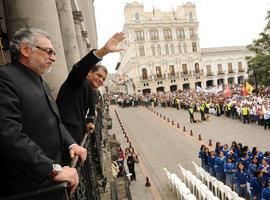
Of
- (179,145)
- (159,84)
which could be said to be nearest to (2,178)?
(179,145)

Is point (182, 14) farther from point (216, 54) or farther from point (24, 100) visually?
point (24, 100)

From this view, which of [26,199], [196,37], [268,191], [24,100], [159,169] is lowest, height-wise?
[159,169]

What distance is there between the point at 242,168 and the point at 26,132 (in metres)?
10.7

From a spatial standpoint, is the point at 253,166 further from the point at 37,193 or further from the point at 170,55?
the point at 170,55

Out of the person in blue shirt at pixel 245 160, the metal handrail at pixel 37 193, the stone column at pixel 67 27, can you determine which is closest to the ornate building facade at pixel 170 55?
the person in blue shirt at pixel 245 160

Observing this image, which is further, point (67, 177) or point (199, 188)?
point (199, 188)

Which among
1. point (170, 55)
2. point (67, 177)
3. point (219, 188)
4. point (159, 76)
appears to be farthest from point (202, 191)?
point (170, 55)

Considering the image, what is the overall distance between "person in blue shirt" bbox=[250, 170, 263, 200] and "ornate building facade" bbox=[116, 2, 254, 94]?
207 feet

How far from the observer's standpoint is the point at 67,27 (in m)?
8.89

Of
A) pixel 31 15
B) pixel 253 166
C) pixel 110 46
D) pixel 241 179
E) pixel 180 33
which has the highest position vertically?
pixel 180 33

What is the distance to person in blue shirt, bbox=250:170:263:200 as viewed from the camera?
10766mm

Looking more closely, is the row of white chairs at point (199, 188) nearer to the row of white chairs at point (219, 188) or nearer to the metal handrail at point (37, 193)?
the row of white chairs at point (219, 188)

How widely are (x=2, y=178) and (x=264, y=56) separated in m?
41.4

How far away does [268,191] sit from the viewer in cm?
966
